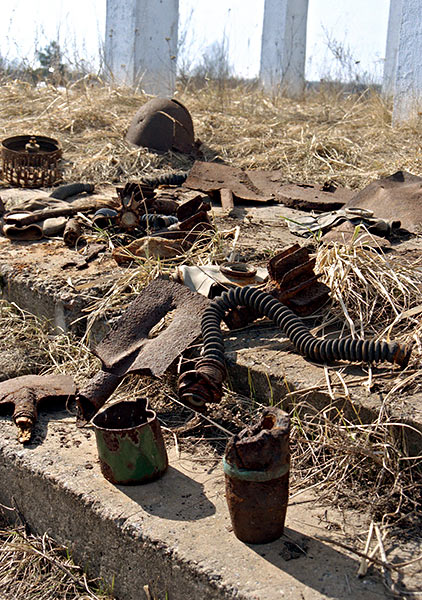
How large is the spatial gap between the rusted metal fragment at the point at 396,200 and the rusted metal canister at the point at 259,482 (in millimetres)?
2673

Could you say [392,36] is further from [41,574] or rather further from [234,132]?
[41,574]

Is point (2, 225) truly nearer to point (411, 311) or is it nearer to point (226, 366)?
point (226, 366)

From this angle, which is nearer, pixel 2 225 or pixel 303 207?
pixel 2 225

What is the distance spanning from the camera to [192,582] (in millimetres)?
1793

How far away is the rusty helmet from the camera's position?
679 cm

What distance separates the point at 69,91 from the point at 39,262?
5.90 metres

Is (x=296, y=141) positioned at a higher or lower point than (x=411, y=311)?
higher

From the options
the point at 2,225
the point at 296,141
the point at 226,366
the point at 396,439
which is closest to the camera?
the point at 396,439

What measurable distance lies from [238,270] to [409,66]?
226 inches

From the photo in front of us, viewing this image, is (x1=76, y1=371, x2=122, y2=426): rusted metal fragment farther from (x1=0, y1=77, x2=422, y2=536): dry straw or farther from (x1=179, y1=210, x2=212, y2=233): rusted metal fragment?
(x1=179, y1=210, x2=212, y2=233): rusted metal fragment

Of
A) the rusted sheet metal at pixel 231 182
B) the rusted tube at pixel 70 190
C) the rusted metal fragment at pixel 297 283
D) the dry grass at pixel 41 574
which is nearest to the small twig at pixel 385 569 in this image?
the dry grass at pixel 41 574

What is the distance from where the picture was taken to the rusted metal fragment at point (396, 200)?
4.34m

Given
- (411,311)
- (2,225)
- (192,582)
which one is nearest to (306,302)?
(411,311)

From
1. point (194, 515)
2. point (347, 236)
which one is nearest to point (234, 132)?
point (347, 236)
